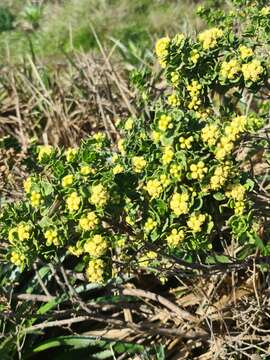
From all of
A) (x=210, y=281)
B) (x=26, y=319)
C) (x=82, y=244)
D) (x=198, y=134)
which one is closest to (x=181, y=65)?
(x=198, y=134)

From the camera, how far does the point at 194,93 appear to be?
2.29 metres

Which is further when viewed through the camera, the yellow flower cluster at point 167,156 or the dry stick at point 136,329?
the dry stick at point 136,329

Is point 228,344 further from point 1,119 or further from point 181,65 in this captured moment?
point 1,119

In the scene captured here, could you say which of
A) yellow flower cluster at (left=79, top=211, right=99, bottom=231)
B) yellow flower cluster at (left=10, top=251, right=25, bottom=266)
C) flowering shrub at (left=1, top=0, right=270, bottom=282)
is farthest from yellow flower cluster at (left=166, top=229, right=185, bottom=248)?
yellow flower cluster at (left=10, top=251, right=25, bottom=266)

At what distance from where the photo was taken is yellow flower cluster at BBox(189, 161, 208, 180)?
192 centimetres

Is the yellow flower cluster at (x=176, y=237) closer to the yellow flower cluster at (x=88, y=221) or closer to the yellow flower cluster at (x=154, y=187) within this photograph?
the yellow flower cluster at (x=154, y=187)

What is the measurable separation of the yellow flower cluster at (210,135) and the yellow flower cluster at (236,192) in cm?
16

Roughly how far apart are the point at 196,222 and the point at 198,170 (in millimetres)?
176

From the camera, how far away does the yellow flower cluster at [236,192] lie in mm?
1962

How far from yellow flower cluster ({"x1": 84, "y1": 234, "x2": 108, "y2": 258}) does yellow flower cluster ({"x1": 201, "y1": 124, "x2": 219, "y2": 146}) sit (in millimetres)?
457

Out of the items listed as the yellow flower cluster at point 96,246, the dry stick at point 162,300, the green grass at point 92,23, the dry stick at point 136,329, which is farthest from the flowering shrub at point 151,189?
the green grass at point 92,23

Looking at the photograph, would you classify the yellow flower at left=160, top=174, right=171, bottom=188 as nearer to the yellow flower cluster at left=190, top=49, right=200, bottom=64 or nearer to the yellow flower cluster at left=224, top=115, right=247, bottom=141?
Result: the yellow flower cluster at left=224, top=115, right=247, bottom=141

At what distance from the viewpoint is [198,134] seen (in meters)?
2.01

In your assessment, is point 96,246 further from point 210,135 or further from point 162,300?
point 162,300
